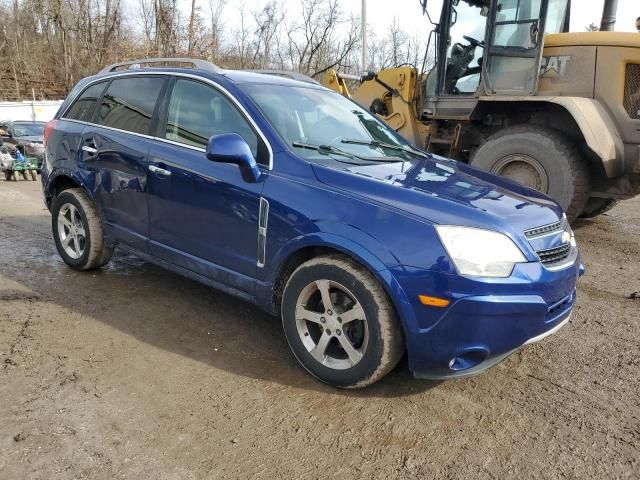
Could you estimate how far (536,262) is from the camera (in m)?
2.66

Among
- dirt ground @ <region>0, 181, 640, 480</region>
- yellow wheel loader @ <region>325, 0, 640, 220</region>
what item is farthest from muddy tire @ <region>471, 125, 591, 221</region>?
dirt ground @ <region>0, 181, 640, 480</region>

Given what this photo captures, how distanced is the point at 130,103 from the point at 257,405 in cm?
284

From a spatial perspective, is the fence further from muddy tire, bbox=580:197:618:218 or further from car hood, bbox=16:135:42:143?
muddy tire, bbox=580:197:618:218

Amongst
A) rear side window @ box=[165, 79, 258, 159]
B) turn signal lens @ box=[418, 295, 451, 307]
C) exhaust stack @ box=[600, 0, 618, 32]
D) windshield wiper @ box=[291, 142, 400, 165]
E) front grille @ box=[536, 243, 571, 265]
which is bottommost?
turn signal lens @ box=[418, 295, 451, 307]

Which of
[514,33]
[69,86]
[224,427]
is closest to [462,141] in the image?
[514,33]

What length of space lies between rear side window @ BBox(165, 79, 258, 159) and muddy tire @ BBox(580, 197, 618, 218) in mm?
5378

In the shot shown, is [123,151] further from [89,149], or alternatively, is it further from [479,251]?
[479,251]

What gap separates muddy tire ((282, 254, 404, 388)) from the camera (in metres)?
2.70

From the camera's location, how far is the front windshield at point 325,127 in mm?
3352

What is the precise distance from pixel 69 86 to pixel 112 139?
36.4m

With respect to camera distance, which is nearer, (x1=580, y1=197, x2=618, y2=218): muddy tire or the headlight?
the headlight

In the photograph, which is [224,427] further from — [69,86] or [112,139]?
[69,86]

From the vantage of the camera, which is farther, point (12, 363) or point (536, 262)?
point (12, 363)

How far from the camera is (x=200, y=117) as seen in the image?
3697 millimetres
